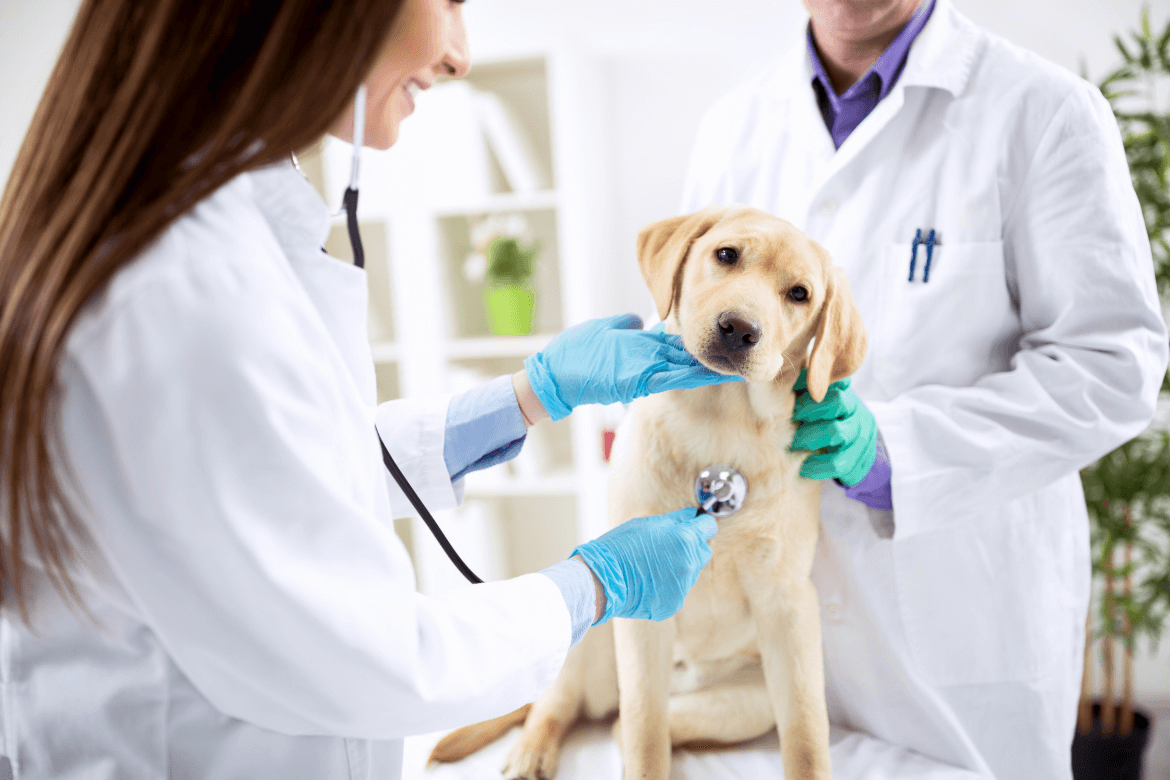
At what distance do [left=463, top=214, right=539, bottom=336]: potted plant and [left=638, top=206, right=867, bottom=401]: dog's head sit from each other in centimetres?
179

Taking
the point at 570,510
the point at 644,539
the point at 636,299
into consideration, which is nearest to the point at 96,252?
the point at 644,539

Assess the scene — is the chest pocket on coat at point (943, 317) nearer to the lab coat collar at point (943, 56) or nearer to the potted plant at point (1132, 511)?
the lab coat collar at point (943, 56)

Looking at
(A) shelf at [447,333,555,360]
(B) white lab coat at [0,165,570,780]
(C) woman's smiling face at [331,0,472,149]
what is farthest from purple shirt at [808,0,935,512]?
(A) shelf at [447,333,555,360]

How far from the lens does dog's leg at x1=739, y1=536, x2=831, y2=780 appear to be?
3.11 feet

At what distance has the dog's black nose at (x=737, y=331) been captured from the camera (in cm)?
88

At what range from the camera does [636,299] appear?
3.04 m

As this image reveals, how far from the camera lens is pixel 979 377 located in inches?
45.2

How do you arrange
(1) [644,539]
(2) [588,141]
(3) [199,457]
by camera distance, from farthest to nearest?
1. (2) [588,141]
2. (1) [644,539]
3. (3) [199,457]

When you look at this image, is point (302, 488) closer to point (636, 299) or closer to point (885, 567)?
point (885, 567)

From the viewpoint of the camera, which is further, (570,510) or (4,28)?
(570,510)

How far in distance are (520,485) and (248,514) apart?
2.39 metres

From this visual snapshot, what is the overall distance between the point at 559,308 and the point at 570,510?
0.94 meters

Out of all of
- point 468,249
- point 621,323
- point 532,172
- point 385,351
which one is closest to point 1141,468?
point 621,323

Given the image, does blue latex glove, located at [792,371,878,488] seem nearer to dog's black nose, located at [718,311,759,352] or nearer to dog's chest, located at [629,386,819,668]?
dog's chest, located at [629,386,819,668]
